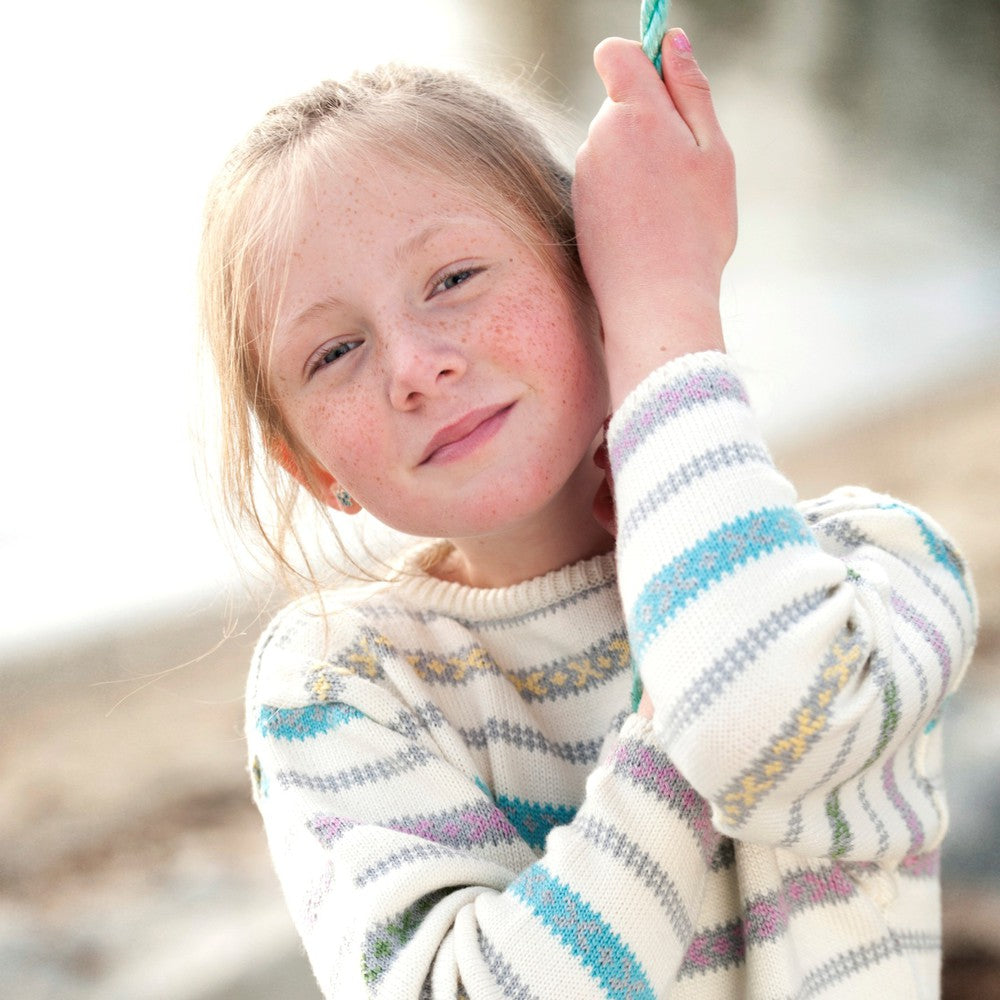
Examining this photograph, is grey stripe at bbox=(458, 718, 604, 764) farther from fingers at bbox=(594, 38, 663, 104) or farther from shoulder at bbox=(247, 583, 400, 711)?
fingers at bbox=(594, 38, 663, 104)

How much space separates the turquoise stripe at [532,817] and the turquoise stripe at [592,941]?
6.6 inches

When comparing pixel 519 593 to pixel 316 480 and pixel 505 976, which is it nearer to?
pixel 316 480

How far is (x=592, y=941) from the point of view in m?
0.69

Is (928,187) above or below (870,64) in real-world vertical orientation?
below

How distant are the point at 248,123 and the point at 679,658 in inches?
23.8

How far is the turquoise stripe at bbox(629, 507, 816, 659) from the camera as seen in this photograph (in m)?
0.65

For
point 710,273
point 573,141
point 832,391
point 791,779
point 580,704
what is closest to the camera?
point 791,779

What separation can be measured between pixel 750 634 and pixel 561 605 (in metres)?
0.31

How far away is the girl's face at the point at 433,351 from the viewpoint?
2.60 ft

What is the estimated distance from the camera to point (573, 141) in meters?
1.08

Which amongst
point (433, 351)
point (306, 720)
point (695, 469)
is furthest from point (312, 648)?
point (695, 469)

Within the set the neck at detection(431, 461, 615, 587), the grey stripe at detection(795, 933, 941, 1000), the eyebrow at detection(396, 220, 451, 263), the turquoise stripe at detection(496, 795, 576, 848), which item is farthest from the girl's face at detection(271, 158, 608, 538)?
the grey stripe at detection(795, 933, 941, 1000)

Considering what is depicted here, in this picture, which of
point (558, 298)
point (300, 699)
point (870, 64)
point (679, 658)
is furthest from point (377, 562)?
point (870, 64)

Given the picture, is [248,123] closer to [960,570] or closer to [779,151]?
[960,570]
